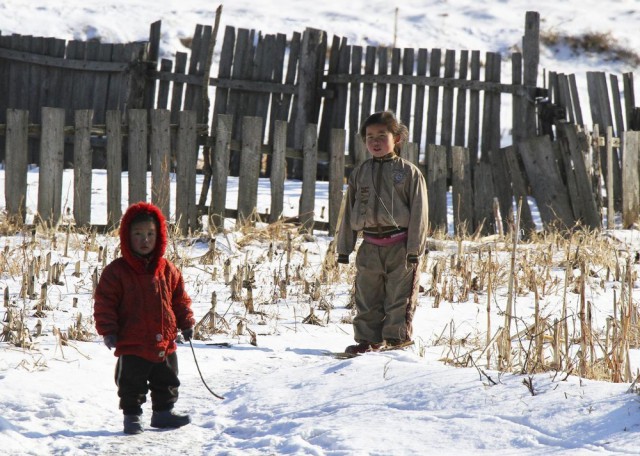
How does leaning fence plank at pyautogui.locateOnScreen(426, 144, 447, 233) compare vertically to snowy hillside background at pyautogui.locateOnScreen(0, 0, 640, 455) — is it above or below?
above

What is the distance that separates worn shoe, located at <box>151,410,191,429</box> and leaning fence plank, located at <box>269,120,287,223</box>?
16.5 feet

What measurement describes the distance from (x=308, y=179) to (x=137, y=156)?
1603 mm

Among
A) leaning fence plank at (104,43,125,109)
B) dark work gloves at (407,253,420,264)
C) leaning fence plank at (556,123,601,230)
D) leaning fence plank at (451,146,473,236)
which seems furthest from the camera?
leaning fence plank at (104,43,125,109)

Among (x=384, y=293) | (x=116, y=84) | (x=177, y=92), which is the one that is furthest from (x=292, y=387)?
(x=116, y=84)

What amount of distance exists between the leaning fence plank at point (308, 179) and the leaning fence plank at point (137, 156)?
1479 millimetres

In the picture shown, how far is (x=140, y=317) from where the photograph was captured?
3.87 meters

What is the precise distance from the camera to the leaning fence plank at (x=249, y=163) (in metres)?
8.74

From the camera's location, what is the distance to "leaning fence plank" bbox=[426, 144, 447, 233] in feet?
31.2

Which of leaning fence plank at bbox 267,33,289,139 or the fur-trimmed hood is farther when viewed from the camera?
leaning fence plank at bbox 267,33,289,139

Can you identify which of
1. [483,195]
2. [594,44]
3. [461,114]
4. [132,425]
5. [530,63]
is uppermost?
[594,44]

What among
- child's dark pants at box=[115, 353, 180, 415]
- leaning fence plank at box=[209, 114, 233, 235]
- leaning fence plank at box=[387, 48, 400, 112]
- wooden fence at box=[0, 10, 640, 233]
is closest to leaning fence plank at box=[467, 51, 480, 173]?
wooden fence at box=[0, 10, 640, 233]

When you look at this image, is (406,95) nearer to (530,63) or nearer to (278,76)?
(530,63)

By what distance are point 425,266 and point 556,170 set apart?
290 centimetres

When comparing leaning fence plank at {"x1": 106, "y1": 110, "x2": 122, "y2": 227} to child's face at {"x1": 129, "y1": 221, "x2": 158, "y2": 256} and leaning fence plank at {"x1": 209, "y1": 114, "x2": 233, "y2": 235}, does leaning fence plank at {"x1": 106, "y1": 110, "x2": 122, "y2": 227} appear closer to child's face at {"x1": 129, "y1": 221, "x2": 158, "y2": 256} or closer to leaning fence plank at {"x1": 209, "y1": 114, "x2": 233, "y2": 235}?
leaning fence plank at {"x1": 209, "y1": 114, "x2": 233, "y2": 235}
